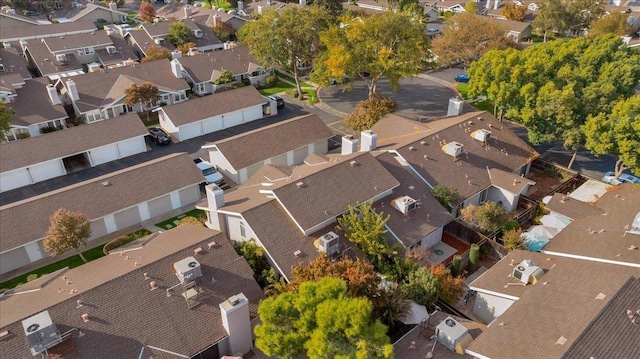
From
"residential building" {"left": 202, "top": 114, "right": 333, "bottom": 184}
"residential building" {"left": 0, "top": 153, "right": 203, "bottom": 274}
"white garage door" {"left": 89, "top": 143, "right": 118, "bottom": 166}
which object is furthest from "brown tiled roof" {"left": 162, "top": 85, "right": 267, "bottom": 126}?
"residential building" {"left": 0, "top": 153, "right": 203, "bottom": 274}

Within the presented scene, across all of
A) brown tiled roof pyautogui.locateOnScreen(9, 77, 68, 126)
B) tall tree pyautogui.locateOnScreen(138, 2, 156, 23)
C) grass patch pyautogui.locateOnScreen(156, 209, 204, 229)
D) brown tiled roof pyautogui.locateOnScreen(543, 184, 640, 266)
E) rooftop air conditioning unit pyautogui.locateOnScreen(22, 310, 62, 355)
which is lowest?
grass patch pyautogui.locateOnScreen(156, 209, 204, 229)

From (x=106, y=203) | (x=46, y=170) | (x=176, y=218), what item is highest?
(x=106, y=203)

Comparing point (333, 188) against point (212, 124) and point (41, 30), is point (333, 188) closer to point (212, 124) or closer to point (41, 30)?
point (212, 124)

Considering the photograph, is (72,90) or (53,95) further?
(72,90)

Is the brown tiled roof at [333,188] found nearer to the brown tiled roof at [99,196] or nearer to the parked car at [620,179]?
the brown tiled roof at [99,196]

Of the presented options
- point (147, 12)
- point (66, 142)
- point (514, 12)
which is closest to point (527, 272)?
point (66, 142)

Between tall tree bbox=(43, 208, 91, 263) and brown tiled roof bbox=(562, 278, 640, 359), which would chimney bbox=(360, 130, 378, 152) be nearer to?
brown tiled roof bbox=(562, 278, 640, 359)

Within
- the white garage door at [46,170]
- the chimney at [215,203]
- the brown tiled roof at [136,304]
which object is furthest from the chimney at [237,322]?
the white garage door at [46,170]
